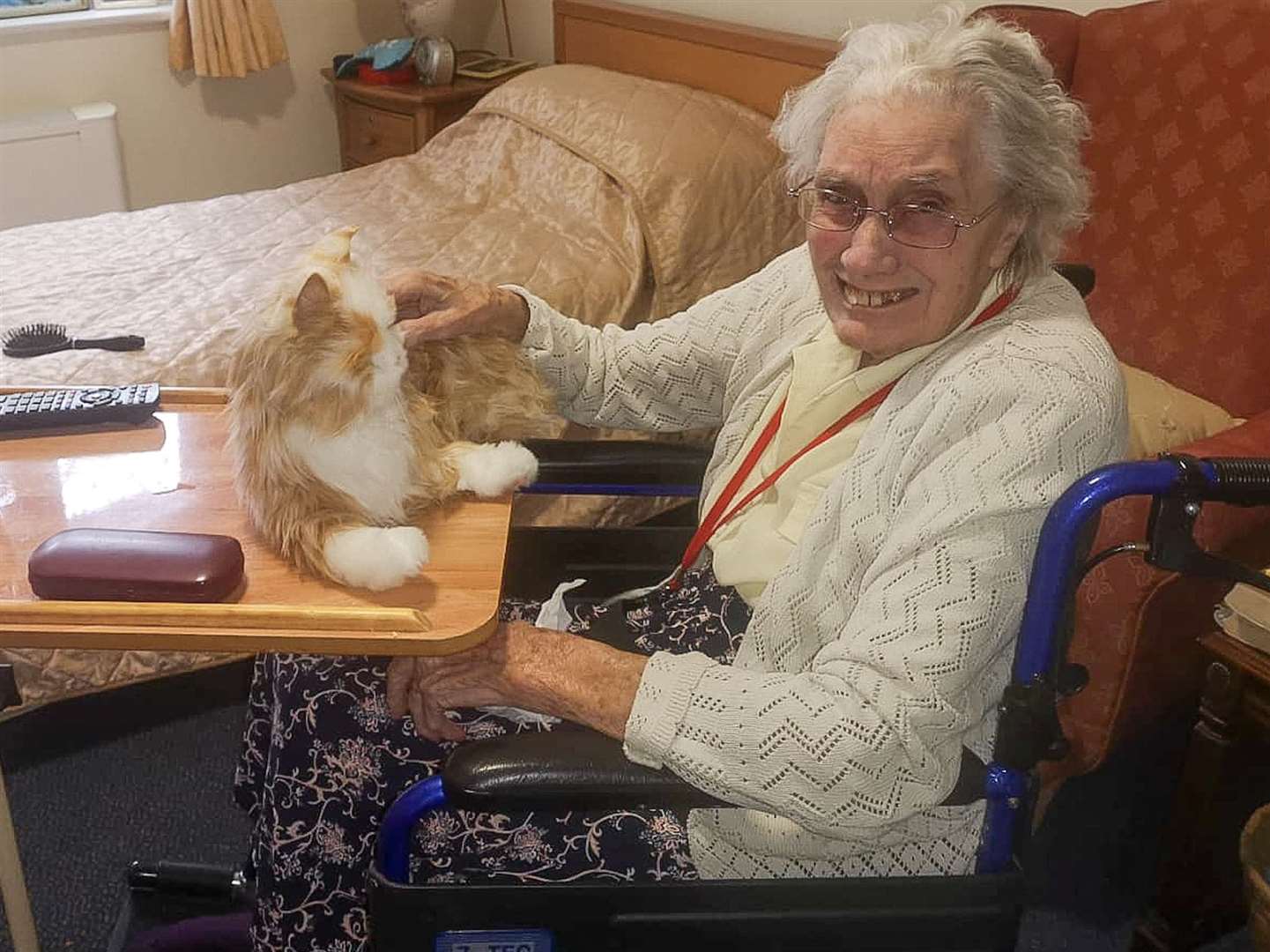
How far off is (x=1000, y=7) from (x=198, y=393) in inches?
60.4

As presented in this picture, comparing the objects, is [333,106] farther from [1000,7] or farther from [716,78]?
[1000,7]

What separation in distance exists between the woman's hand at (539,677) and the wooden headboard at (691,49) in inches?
76.0

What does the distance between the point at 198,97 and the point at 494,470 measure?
3.10 metres

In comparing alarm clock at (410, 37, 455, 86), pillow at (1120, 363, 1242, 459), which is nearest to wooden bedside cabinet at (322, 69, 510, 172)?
alarm clock at (410, 37, 455, 86)

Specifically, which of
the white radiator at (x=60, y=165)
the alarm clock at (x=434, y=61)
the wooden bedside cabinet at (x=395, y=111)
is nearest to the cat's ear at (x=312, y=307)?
the wooden bedside cabinet at (x=395, y=111)

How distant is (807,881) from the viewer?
95cm

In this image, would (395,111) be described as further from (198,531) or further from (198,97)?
(198,531)

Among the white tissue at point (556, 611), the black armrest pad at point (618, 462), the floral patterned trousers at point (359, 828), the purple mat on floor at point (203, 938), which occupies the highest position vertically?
the black armrest pad at point (618, 462)

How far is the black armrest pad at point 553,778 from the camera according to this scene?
0.89 metres

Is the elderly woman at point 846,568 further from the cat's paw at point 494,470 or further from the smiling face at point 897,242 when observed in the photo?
the cat's paw at point 494,470

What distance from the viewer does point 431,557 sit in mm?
1058

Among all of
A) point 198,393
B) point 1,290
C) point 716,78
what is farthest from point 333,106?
point 198,393

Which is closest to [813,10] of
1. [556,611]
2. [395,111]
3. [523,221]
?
[523,221]

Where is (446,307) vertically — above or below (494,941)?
above
